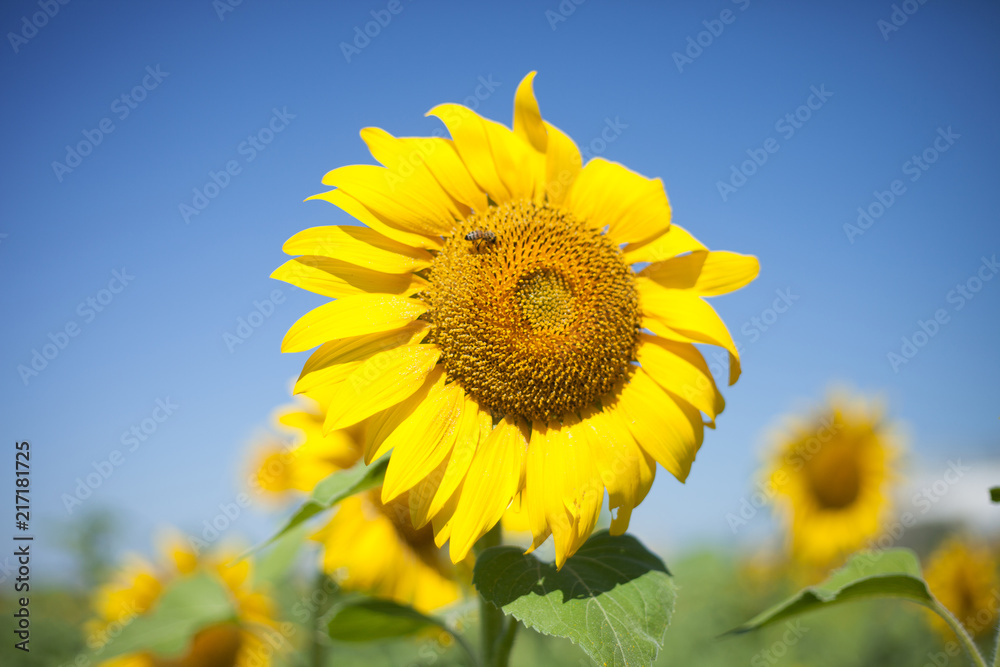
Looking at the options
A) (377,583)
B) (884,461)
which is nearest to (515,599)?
(377,583)

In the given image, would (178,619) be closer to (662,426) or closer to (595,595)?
(595,595)

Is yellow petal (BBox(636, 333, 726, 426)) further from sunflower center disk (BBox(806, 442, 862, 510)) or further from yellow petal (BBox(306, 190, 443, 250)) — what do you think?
sunflower center disk (BBox(806, 442, 862, 510))

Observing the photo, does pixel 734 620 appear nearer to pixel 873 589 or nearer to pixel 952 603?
pixel 952 603

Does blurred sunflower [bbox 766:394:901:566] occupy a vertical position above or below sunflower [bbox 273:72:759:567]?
above

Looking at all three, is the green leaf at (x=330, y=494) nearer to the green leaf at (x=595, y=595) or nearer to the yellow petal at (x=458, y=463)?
the yellow petal at (x=458, y=463)

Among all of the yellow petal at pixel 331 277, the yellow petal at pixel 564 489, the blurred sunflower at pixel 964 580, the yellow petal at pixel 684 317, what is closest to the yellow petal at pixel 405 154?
the yellow petal at pixel 331 277

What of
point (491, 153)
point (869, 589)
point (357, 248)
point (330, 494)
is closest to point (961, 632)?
point (869, 589)

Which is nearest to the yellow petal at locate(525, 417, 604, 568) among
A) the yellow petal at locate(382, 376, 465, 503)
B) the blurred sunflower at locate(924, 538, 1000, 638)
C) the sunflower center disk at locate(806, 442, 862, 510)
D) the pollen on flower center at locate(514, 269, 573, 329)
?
the yellow petal at locate(382, 376, 465, 503)
